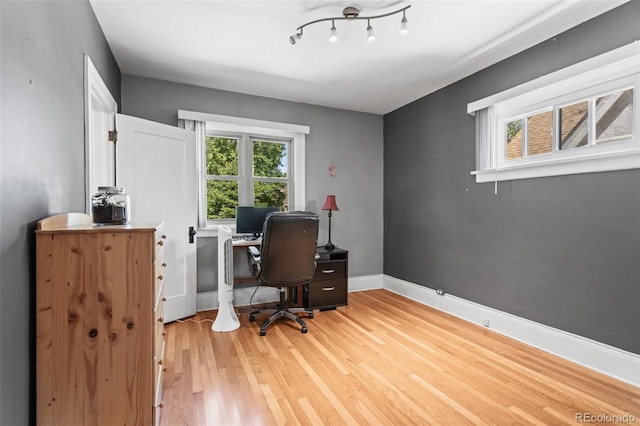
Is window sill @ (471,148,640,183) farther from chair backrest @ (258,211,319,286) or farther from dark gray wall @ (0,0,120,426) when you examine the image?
dark gray wall @ (0,0,120,426)

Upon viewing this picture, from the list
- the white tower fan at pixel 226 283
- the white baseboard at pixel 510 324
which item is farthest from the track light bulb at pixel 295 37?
the white baseboard at pixel 510 324

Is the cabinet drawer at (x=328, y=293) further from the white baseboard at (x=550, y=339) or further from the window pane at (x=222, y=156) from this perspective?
the window pane at (x=222, y=156)

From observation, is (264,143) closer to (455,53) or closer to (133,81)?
(133,81)

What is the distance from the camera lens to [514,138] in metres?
2.90

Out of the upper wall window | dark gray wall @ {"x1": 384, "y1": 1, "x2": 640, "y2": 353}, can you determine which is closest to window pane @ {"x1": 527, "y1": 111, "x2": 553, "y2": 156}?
the upper wall window

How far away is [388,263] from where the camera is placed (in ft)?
14.8

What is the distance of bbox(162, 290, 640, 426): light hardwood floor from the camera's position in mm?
1737

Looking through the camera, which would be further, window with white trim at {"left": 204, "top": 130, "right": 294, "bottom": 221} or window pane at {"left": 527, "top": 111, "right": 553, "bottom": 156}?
window with white trim at {"left": 204, "top": 130, "right": 294, "bottom": 221}

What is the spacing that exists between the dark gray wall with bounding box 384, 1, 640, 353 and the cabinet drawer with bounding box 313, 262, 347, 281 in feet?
3.28

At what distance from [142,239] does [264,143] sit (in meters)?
2.91

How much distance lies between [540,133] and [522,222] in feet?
2.59

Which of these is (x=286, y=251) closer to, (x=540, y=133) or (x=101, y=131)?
(x=101, y=131)

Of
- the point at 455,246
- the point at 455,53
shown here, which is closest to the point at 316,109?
the point at 455,53

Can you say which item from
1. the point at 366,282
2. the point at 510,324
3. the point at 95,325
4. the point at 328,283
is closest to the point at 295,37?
the point at 95,325
